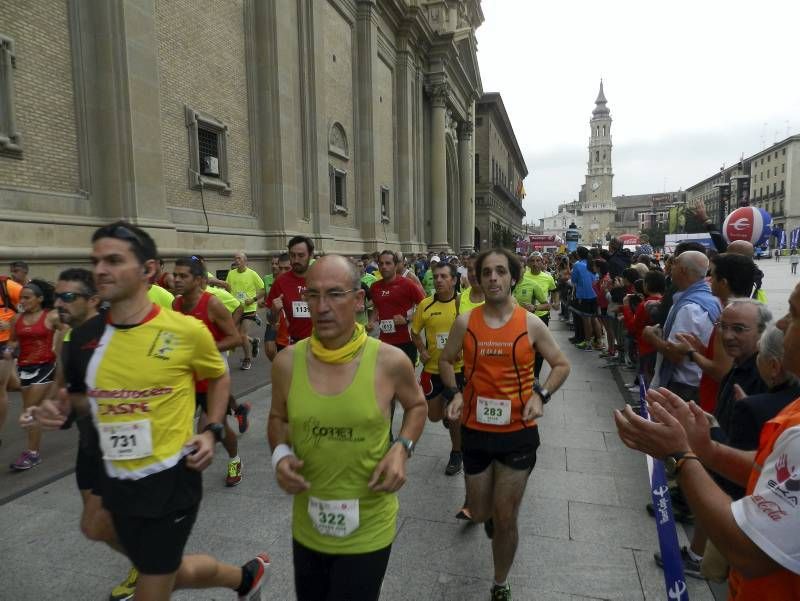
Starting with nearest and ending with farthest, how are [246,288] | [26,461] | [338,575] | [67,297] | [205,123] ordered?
[338,575] → [67,297] → [26,461] → [246,288] → [205,123]

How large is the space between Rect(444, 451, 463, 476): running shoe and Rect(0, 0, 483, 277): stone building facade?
7346 mm

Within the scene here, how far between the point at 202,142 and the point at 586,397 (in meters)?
10.8

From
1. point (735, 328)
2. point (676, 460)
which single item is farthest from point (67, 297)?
point (735, 328)

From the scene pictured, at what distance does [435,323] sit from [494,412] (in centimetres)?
217

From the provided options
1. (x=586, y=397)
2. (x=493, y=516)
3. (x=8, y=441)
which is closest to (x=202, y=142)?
(x=8, y=441)

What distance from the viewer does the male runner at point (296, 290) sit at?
552 centimetres

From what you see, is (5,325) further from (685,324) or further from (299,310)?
(685,324)

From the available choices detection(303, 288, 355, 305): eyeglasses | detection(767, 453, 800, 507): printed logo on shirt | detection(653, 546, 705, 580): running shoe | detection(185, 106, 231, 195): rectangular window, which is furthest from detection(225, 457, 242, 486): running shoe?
detection(185, 106, 231, 195): rectangular window

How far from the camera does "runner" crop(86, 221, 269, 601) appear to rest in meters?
2.26

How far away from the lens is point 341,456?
206 centimetres

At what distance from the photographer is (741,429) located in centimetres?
213

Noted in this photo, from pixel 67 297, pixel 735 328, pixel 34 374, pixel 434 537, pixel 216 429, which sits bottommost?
pixel 434 537

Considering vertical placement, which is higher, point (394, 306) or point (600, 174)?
point (600, 174)

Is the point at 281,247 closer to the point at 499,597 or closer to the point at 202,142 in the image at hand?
the point at 202,142
